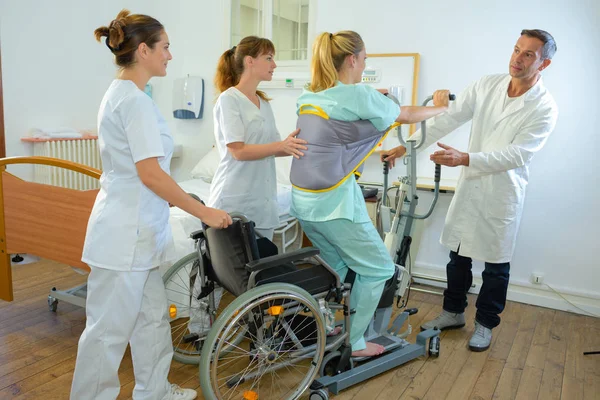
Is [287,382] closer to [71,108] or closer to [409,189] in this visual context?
[409,189]

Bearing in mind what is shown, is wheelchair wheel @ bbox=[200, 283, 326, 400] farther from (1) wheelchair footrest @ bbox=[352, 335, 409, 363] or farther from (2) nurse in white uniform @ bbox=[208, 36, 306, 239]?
(2) nurse in white uniform @ bbox=[208, 36, 306, 239]

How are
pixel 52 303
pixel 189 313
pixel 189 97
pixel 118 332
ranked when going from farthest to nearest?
1. pixel 189 97
2. pixel 52 303
3. pixel 189 313
4. pixel 118 332

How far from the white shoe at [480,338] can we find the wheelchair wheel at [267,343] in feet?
2.90

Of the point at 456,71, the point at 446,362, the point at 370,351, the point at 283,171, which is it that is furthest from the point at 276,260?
the point at 456,71

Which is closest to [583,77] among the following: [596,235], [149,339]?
[596,235]

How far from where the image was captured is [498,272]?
272cm

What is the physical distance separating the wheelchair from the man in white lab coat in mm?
415

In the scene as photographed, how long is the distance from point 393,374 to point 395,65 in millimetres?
2158

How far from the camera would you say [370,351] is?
2396 mm

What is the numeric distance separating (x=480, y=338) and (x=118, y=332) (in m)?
1.82

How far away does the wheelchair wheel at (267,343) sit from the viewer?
183 centimetres

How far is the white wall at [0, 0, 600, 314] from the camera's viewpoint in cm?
320

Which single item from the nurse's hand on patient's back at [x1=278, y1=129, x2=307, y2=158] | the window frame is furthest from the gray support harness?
the window frame

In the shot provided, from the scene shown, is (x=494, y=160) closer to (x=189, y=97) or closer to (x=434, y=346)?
(x=434, y=346)
